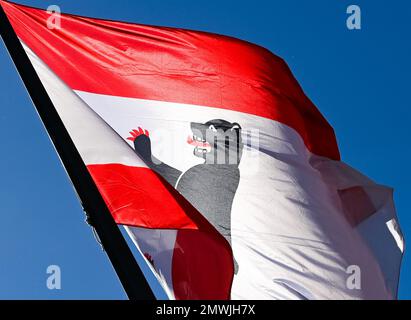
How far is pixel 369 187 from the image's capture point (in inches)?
471

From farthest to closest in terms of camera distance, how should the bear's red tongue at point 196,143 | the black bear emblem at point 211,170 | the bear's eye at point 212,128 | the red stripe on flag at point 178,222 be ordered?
the bear's eye at point 212,128
the bear's red tongue at point 196,143
the black bear emblem at point 211,170
the red stripe on flag at point 178,222

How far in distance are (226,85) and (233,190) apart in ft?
5.89

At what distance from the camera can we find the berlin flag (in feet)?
30.7

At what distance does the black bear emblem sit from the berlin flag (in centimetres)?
2

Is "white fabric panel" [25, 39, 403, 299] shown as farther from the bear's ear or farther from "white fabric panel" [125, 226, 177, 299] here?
"white fabric panel" [125, 226, 177, 299]

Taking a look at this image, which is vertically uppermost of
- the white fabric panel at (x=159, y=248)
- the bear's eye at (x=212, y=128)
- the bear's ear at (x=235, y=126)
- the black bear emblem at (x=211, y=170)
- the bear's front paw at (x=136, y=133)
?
the bear's ear at (x=235, y=126)

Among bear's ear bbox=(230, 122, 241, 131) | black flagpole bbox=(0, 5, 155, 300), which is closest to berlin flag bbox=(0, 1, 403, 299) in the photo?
bear's ear bbox=(230, 122, 241, 131)

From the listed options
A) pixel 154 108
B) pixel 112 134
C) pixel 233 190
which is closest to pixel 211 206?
pixel 233 190

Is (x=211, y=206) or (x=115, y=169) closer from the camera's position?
(x=115, y=169)

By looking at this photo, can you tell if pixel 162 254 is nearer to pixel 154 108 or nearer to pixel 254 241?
pixel 254 241

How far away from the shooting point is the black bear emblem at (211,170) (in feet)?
31.9

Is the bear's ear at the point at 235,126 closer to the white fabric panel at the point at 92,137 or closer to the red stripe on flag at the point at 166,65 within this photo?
the red stripe on flag at the point at 166,65

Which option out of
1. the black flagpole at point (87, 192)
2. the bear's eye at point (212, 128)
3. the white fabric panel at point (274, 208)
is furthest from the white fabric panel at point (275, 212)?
the black flagpole at point (87, 192)

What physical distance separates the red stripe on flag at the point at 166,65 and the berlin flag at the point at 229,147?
0.06ft
